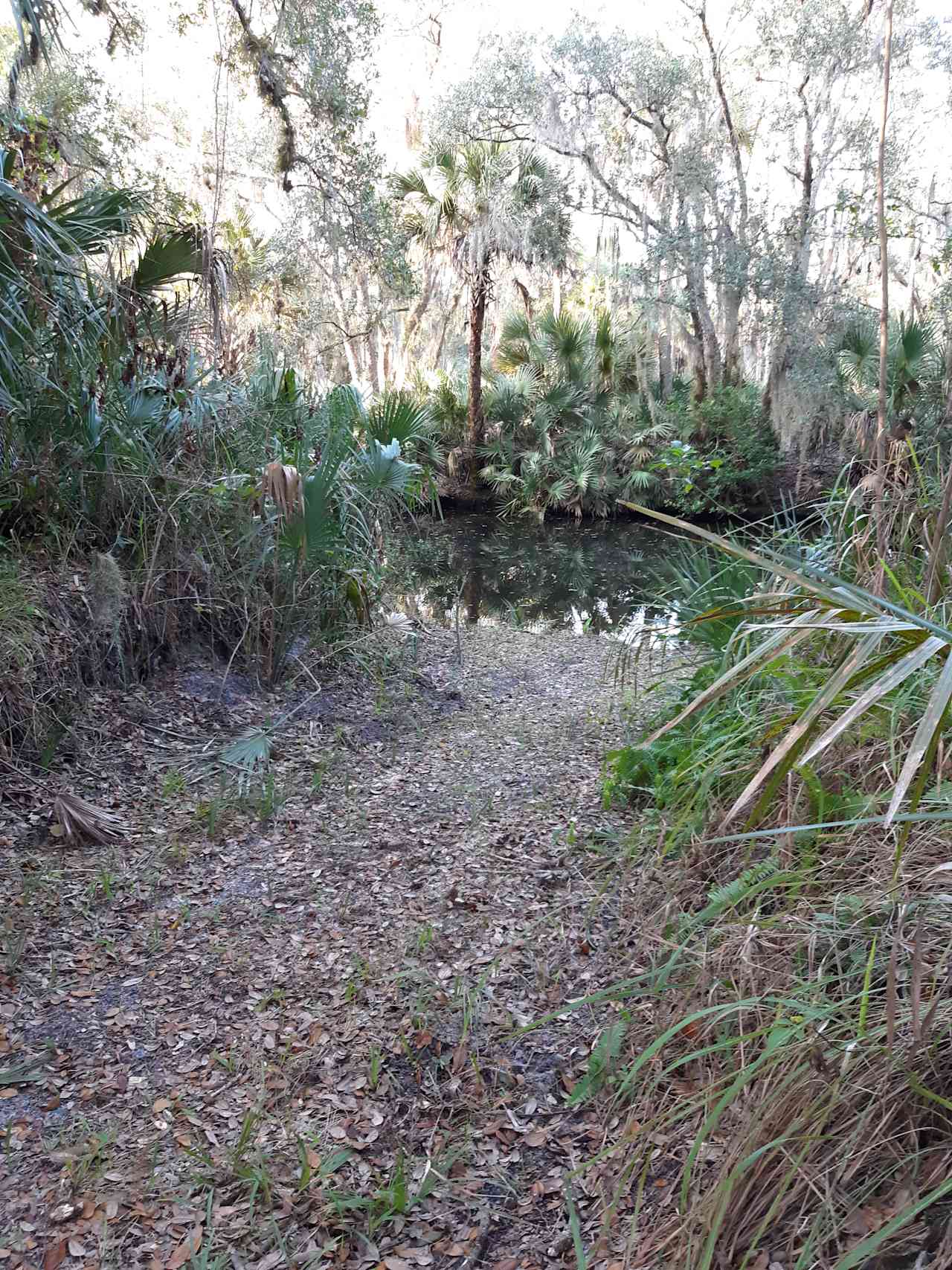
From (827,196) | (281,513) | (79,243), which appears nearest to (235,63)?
(79,243)

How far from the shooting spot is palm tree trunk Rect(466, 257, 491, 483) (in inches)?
611

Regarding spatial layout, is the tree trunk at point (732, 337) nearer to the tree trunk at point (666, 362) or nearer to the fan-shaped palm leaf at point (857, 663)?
the tree trunk at point (666, 362)

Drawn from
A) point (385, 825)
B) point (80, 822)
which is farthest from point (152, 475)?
point (385, 825)

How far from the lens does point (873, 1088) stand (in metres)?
1.62

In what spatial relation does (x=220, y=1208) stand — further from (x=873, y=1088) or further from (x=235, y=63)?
(x=235, y=63)

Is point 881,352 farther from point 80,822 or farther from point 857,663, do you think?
point 80,822

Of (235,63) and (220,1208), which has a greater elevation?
(235,63)

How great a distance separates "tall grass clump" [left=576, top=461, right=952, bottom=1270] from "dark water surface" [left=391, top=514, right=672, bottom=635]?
360 cm

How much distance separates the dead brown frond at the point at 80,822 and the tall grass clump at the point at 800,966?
7.26ft

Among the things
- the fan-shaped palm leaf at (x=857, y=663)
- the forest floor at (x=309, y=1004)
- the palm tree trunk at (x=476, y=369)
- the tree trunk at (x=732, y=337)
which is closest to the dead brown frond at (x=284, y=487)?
the forest floor at (x=309, y=1004)

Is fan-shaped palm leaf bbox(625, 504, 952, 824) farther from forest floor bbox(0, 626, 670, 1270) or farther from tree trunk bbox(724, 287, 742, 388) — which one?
tree trunk bbox(724, 287, 742, 388)

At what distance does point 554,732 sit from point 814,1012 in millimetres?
3046

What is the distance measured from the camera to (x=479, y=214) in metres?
15.3

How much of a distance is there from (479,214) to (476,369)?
2788 millimetres
